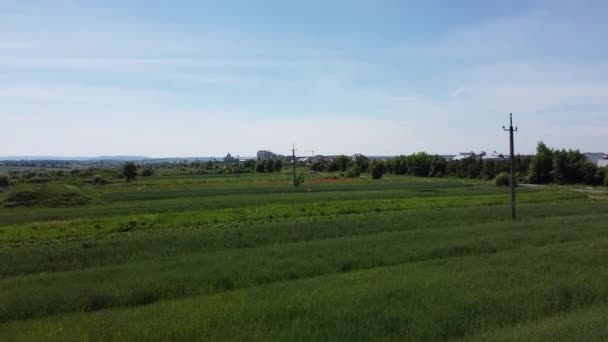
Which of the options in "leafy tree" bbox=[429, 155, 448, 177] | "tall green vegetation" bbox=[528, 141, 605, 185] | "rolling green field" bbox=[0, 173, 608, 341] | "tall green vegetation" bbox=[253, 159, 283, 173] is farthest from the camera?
"tall green vegetation" bbox=[253, 159, 283, 173]

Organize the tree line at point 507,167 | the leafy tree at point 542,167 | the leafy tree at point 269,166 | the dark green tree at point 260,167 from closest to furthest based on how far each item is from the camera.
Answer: the tree line at point 507,167 → the leafy tree at point 542,167 → the leafy tree at point 269,166 → the dark green tree at point 260,167

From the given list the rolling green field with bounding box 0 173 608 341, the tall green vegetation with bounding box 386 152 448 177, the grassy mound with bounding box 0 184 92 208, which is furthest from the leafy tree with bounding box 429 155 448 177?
the rolling green field with bounding box 0 173 608 341

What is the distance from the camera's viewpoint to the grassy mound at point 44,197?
49.9 m

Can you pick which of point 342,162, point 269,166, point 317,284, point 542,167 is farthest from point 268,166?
point 317,284

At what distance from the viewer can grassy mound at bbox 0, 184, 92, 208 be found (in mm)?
49875

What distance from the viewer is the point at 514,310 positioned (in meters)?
11.6

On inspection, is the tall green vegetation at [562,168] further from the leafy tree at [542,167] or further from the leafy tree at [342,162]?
the leafy tree at [342,162]

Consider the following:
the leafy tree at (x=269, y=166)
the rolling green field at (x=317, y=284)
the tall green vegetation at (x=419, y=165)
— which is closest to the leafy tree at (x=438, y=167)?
the tall green vegetation at (x=419, y=165)

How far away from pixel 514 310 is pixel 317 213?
2722 centimetres

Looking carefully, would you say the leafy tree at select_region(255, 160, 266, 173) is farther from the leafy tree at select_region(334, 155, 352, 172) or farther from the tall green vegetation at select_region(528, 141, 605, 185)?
the tall green vegetation at select_region(528, 141, 605, 185)

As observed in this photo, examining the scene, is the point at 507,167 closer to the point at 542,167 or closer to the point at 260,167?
the point at 542,167

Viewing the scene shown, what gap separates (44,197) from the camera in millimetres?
51344

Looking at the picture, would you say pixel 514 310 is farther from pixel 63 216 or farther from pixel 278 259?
pixel 63 216

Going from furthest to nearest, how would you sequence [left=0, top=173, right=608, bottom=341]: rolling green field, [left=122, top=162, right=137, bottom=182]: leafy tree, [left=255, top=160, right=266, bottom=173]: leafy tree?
[left=255, top=160, right=266, bottom=173]: leafy tree < [left=122, top=162, right=137, bottom=182]: leafy tree < [left=0, top=173, right=608, bottom=341]: rolling green field
